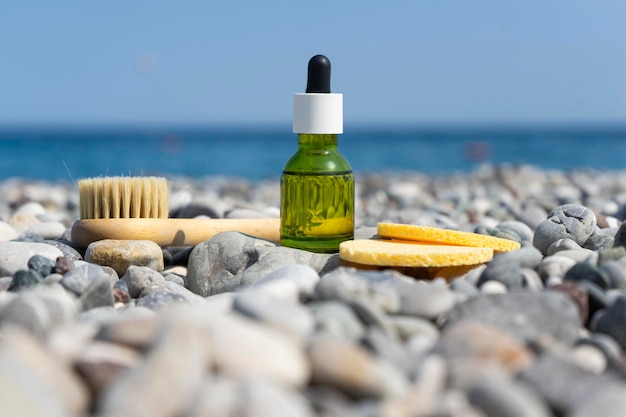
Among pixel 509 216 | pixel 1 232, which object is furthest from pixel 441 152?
pixel 1 232

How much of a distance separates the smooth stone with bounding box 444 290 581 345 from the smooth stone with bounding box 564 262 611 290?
394 millimetres

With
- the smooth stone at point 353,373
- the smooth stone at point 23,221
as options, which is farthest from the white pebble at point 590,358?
the smooth stone at point 23,221

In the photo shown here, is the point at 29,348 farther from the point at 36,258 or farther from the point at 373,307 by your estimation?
the point at 36,258

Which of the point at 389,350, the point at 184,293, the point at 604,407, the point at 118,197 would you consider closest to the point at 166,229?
the point at 118,197

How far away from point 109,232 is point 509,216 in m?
3.89

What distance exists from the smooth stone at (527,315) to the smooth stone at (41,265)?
172 cm

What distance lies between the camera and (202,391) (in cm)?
156

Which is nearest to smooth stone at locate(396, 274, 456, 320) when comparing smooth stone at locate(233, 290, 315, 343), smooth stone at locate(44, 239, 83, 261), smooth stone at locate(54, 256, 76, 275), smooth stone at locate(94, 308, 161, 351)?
smooth stone at locate(233, 290, 315, 343)

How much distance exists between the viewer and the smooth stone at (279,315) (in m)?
1.83

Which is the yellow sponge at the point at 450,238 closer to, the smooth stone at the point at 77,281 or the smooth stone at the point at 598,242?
the smooth stone at the point at 598,242

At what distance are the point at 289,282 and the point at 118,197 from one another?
1.59 meters

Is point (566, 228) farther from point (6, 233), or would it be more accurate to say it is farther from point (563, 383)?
point (6, 233)

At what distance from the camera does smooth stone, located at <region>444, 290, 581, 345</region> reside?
6.84ft

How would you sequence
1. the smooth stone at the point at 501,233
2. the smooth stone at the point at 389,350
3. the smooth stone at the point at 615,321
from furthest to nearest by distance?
the smooth stone at the point at 501,233 → the smooth stone at the point at 615,321 → the smooth stone at the point at 389,350
